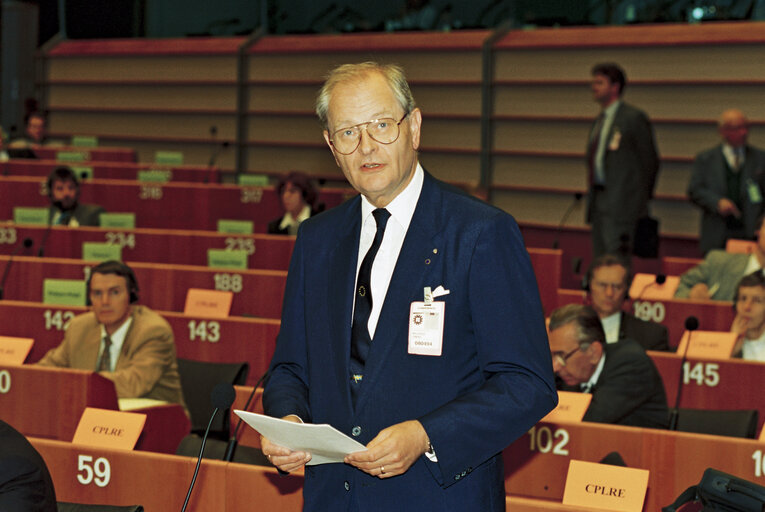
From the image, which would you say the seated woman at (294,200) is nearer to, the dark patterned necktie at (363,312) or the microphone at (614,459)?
the microphone at (614,459)

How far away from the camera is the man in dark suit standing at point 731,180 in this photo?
744cm

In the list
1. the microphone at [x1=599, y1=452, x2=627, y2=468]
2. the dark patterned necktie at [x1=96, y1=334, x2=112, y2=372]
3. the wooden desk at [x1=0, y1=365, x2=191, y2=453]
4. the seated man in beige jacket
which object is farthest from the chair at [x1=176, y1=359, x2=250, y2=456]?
the microphone at [x1=599, y1=452, x2=627, y2=468]

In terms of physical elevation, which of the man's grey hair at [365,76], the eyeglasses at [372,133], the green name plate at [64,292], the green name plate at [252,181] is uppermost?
the green name plate at [252,181]

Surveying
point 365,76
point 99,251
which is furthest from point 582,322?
point 99,251

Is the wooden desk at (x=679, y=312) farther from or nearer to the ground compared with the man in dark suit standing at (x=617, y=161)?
nearer to the ground

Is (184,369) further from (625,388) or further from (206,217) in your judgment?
(206,217)

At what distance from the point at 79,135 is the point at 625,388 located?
32.1 ft

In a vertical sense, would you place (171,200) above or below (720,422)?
above

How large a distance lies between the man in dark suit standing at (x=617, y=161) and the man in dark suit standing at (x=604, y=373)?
3.40 meters

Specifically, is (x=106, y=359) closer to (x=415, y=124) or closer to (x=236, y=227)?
(x=236, y=227)

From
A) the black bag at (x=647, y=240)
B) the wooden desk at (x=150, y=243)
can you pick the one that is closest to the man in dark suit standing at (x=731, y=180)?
the black bag at (x=647, y=240)

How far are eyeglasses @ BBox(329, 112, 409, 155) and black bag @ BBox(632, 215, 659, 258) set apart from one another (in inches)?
221

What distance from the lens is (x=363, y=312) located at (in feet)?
5.67

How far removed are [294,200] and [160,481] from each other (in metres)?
5.00
